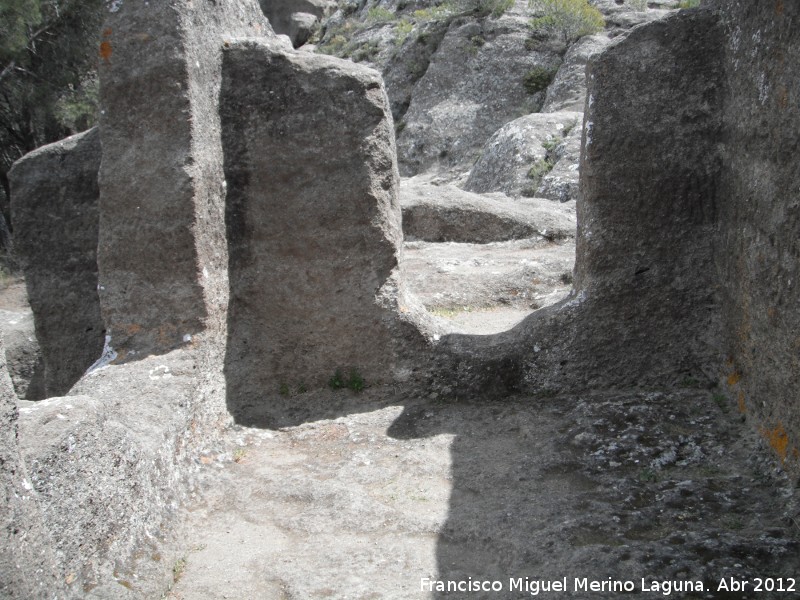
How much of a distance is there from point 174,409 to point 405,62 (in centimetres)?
1603

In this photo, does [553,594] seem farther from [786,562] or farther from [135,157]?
[135,157]

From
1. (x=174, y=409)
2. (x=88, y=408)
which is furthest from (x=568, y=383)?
(x=88, y=408)

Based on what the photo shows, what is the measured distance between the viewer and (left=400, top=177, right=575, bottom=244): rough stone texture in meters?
8.30

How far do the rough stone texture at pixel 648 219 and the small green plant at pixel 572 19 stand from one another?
12960mm

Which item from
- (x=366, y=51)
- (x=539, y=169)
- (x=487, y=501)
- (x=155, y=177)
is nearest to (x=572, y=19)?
(x=366, y=51)

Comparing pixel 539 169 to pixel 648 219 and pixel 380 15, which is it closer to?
pixel 648 219

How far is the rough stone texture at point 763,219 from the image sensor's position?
3.70m

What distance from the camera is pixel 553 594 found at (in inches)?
124

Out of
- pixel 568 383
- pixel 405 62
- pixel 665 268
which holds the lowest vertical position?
pixel 568 383

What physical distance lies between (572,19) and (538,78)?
5.45 feet

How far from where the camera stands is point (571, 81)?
1491 centimetres

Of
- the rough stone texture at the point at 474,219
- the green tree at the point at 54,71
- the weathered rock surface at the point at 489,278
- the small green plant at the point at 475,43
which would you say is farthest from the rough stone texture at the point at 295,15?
the weathered rock surface at the point at 489,278

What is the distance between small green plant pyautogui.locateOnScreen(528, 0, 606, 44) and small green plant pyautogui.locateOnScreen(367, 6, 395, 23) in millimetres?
6666

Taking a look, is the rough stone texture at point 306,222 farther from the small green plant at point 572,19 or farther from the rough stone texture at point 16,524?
the small green plant at point 572,19
